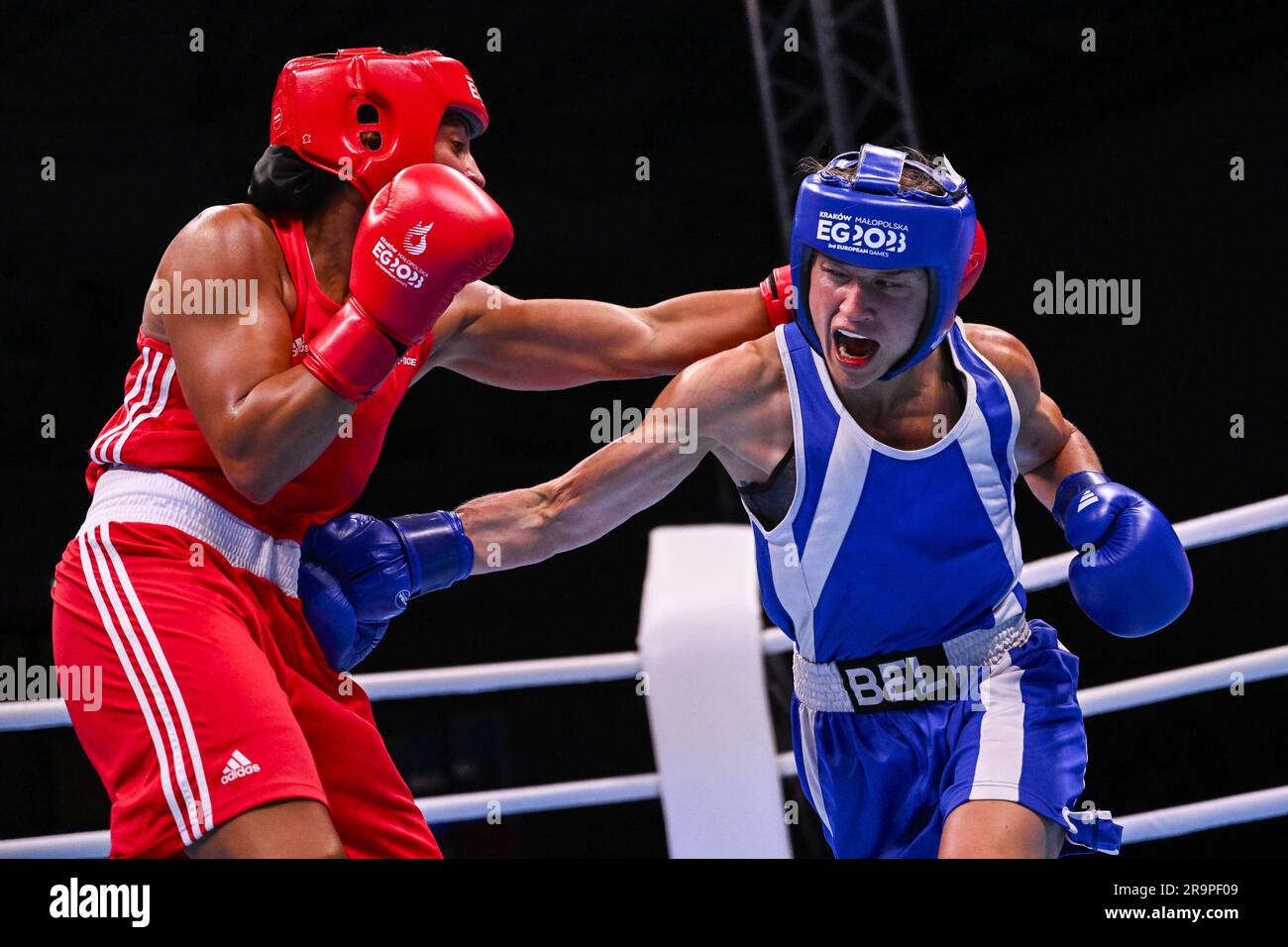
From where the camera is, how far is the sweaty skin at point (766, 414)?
7.05ft

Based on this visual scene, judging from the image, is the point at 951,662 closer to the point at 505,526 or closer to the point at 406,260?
the point at 505,526

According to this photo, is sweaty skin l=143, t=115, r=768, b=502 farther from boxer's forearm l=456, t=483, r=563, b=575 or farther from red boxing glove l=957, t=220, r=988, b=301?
red boxing glove l=957, t=220, r=988, b=301

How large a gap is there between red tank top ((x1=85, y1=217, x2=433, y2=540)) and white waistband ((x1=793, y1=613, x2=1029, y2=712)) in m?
0.77

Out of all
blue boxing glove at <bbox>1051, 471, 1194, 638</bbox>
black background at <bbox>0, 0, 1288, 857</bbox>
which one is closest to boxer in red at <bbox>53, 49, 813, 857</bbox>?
blue boxing glove at <bbox>1051, 471, 1194, 638</bbox>

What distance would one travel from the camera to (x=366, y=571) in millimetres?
2162

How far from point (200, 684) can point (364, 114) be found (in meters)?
0.87

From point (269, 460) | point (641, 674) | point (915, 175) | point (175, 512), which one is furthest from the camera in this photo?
point (641, 674)

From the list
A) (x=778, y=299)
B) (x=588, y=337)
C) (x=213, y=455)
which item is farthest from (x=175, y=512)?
(x=778, y=299)

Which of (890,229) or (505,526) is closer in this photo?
(890,229)

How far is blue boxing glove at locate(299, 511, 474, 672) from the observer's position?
82.8 inches

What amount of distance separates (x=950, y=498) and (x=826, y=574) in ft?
0.73

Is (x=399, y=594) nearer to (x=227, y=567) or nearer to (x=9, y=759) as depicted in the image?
(x=227, y=567)
